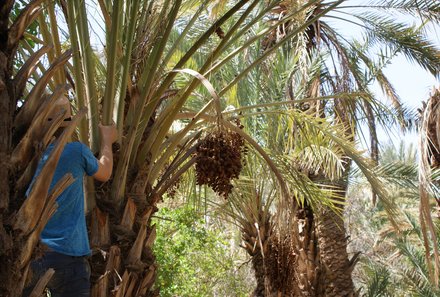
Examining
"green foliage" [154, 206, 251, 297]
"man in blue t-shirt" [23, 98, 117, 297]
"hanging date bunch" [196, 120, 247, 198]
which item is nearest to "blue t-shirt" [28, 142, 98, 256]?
"man in blue t-shirt" [23, 98, 117, 297]

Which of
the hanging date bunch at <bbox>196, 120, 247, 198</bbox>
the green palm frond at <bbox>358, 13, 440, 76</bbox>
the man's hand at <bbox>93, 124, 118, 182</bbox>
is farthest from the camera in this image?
the green palm frond at <bbox>358, 13, 440, 76</bbox>

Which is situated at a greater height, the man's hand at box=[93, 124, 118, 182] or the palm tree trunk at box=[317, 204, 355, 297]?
the man's hand at box=[93, 124, 118, 182]

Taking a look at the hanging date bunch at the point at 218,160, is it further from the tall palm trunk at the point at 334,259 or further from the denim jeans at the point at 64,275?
the tall palm trunk at the point at 334,259

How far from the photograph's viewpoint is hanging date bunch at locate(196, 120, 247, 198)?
5.29 m

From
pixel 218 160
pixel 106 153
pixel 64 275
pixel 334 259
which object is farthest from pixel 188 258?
pixel 64 275

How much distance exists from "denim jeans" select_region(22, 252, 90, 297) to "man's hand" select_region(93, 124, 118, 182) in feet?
2.00

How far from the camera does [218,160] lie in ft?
17.3

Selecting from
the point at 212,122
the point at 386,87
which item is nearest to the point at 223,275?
the point at 386,87

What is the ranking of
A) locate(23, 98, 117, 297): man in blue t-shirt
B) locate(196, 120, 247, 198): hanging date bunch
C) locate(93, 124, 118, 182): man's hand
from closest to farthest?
locate(23, 98, 117, 297): man in blue t-shirt
locate(93, 124, 118, 182): man's hand
locate(196, 120, 247, 198): hanging date bunch

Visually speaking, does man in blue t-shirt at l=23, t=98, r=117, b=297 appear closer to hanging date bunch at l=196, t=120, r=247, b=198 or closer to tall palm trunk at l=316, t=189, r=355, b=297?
hanging date bunch at l=196, t=120, r=247, b=198

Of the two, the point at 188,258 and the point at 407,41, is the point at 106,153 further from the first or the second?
the point at 188,258

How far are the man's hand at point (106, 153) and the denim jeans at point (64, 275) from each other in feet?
2.00

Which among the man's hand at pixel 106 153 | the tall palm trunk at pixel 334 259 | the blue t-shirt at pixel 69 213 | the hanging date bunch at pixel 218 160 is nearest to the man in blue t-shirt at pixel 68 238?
the blue t-shirt at pixel 69 213

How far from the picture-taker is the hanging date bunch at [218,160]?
5.29 metres
